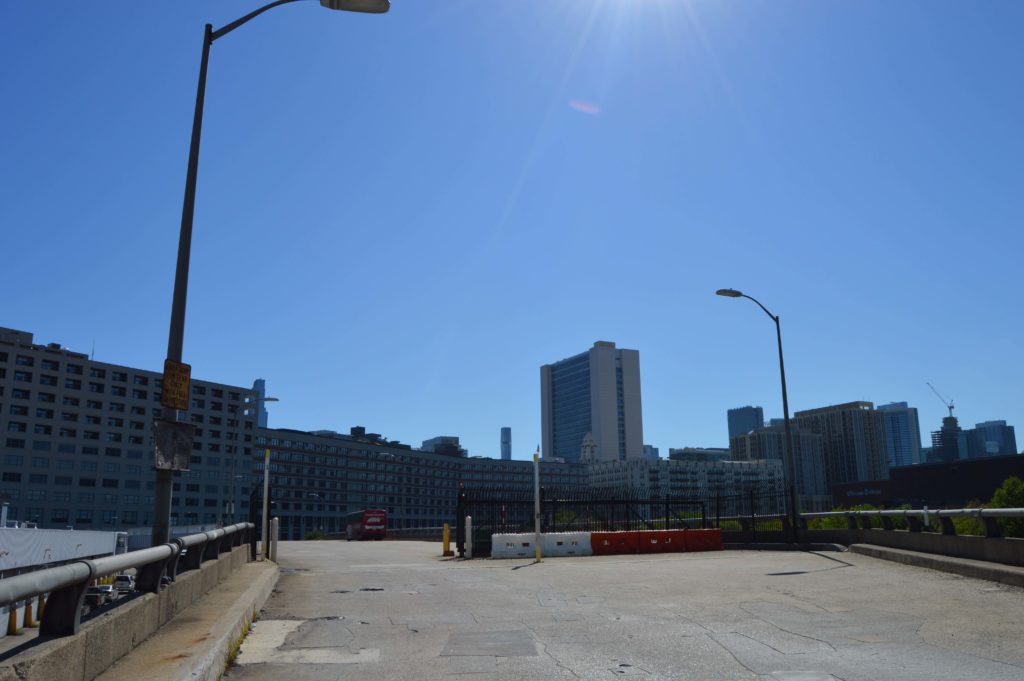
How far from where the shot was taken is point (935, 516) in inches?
697

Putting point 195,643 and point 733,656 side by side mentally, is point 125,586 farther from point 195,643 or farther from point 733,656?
point 733,656

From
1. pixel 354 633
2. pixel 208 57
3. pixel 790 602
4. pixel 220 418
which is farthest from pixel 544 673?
pixel 220 418

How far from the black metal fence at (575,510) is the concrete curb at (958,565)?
8.91m

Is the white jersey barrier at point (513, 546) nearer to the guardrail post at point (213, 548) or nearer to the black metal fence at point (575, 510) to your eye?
the black metal fence at point (575, 510)

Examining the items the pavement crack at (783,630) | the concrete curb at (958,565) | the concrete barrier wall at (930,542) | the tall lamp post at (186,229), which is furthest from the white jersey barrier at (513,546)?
the tall lamp post at (186,229)

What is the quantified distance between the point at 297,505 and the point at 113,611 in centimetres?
18782

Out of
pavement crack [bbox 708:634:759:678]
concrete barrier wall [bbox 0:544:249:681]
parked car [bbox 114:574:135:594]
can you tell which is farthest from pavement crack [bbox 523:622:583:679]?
parked car [bbox 114:574:135:594]

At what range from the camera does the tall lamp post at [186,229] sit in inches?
382

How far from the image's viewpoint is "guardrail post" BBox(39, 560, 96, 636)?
498 centimetres

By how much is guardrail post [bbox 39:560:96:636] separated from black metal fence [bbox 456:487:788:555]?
21.9m

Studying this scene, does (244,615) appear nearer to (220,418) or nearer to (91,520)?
(91,520)

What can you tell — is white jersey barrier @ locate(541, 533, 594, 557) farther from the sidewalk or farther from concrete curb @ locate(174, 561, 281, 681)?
the sidewalk

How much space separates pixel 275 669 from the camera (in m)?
7.64

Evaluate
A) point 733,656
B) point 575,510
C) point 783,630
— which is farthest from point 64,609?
point 575,510
